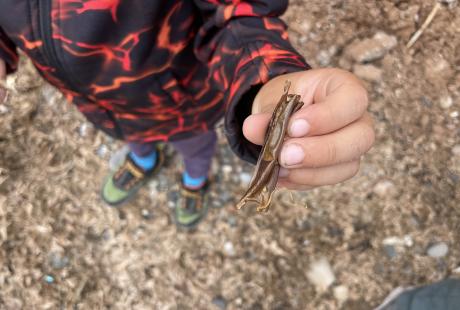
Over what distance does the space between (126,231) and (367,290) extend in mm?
1075

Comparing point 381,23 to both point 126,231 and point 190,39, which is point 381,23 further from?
point 126,231

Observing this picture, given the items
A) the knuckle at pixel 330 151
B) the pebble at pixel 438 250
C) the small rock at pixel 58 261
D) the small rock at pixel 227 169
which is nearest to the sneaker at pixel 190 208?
the small rock at pixel 227 169

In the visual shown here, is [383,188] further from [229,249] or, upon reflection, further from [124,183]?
[124,183]

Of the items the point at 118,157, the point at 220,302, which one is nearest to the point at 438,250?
the point at 220,302

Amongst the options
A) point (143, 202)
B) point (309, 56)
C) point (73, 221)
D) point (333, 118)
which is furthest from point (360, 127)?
point (73, 221)

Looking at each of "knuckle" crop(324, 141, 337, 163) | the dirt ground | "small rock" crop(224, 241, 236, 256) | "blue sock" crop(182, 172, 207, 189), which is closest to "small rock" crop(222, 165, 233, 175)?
the dirt ground

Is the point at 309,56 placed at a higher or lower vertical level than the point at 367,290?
higher

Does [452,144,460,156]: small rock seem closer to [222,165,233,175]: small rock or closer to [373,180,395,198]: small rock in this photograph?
[373,180,395,198]: small rock

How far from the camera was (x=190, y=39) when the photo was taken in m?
1.24

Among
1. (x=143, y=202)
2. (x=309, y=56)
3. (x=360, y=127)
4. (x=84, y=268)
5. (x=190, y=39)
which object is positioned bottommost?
(x=84, y=268)

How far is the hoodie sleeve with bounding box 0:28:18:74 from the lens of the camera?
1.20 meters

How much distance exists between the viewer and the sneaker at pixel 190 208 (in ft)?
6.63

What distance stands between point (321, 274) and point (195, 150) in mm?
732

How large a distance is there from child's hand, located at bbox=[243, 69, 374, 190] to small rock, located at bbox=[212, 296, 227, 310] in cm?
115
